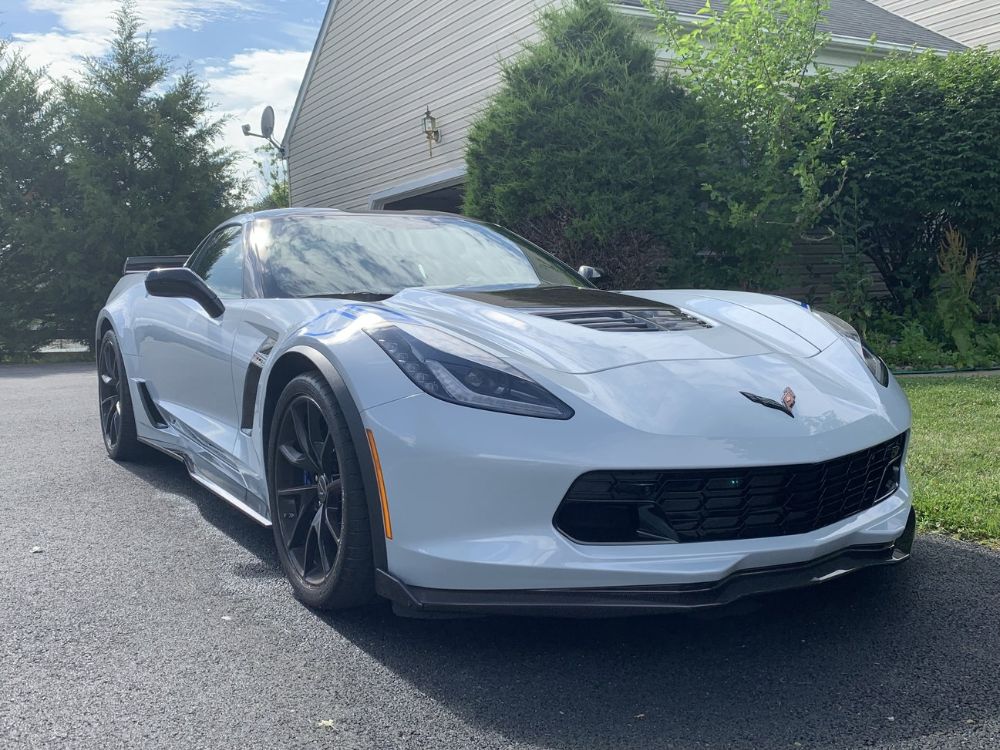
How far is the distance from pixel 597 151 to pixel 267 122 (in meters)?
11.0

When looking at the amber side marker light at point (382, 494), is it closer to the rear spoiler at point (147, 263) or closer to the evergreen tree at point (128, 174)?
the rear spoiler at point (147, 263)

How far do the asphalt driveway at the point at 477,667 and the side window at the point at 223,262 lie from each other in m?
1.12

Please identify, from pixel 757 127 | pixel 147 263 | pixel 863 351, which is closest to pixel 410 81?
pixel 757 127

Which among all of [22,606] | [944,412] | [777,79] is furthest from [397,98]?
[22,606]

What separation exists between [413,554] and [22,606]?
56.4 inches

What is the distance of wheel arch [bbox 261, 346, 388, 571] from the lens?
261cm

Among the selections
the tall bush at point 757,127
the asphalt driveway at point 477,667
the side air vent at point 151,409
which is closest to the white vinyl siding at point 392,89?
the tall bush at point 757,127

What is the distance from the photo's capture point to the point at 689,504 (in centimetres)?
242

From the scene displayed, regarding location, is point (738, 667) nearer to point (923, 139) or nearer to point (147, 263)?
point (147, 263)

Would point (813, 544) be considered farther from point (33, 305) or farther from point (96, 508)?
point (33, 305)

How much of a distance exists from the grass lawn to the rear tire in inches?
153

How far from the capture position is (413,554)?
2.52 m

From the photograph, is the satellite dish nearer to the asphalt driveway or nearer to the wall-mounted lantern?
the wall-mounted lantern

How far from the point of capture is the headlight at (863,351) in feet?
10.4
